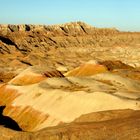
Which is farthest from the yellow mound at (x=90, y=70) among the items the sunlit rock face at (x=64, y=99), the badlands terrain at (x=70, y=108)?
the sunlit rock face at (x=64, y=99)

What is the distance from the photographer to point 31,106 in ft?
178

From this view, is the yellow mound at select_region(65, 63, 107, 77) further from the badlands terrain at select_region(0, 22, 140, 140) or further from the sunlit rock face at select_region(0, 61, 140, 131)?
the sunlit rock face at select_region(0, 61, 140, 131)

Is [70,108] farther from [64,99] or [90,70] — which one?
[90,70]

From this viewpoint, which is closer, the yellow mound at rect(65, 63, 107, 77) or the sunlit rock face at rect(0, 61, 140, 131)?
the sunlit rock face at rect(0, 61, 140, 131)

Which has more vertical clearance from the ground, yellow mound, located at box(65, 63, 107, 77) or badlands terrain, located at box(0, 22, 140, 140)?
badlands terrain, located at box(0, 22, 140, 140)

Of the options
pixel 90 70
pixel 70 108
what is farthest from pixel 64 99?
pixel 90 70

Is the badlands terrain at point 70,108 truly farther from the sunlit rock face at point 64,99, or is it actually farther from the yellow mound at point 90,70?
the yellow mound at point 90,70

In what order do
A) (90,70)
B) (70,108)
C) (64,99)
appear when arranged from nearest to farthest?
(70,108) < (64,99) < (90,70)

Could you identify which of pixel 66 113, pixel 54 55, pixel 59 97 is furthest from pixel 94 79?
pixel 54 55

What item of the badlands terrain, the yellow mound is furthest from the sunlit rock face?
the yellow mound

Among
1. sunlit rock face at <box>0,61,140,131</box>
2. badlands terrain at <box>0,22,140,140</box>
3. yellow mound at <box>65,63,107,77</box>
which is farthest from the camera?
yellow mound at <box>65,63,107,77</box>

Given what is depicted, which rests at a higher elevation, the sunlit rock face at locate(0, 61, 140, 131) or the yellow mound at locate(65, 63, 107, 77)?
the sunlit rock face at locate(0, 61, 140, 131)

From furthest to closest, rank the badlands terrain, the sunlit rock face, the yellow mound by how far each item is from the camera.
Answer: the yellow mound < the sunlit rock face < the badlands terrain

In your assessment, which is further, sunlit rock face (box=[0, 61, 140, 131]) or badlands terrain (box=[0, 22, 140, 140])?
sunlit rock face (box=[0, 61, 140, 131])
